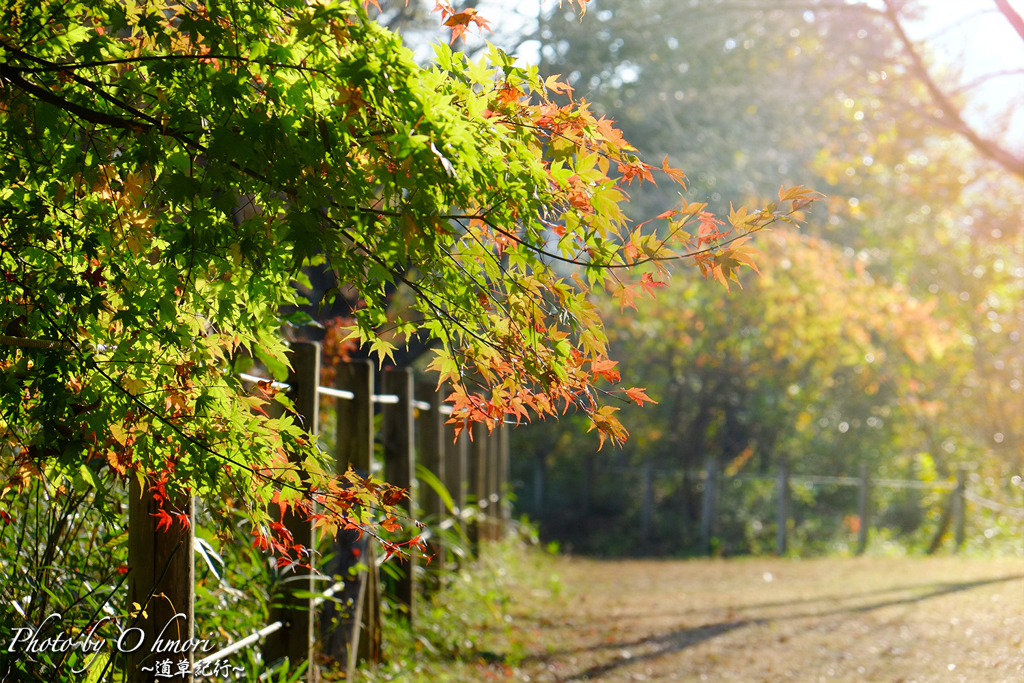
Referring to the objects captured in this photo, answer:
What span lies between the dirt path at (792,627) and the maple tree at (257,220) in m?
3.38

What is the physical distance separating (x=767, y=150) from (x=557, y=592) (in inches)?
517

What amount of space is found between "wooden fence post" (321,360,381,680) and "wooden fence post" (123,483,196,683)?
1467 millimetres

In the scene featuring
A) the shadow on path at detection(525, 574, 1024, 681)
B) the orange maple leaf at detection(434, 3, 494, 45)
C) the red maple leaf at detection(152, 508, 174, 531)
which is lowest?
the shadow on path at detection(525, 574, 1024, 681)

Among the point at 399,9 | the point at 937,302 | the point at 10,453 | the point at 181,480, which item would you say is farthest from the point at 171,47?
the point at 937,302

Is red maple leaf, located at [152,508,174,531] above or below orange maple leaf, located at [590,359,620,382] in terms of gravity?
below

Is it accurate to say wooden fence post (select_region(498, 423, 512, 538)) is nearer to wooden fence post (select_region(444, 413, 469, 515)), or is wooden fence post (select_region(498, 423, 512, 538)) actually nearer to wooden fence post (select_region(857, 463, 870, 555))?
wooden fence post (select_region(444, 413, 469, 515))

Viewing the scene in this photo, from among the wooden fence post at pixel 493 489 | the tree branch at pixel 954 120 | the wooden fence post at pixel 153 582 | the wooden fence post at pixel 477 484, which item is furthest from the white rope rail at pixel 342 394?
the tree branch at pixel 954 120

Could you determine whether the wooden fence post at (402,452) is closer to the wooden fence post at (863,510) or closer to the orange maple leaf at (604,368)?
the orange maple leaf at (604,368)

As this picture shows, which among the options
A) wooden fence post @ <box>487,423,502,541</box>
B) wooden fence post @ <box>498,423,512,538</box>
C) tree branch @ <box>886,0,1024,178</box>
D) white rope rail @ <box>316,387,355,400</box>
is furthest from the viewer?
wooden fence post @ <box>498,423,512,538</box>

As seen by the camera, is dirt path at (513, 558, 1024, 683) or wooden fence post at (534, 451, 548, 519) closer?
dirt path at (513, 558, 1024, 683)

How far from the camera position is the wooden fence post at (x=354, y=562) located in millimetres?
4652

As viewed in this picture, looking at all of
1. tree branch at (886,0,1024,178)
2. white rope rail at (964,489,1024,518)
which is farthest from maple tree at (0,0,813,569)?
white rope rail at (964,489,1024,518)

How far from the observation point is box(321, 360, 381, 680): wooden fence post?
4.65 meters

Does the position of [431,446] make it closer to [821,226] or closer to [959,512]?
[959,512]
